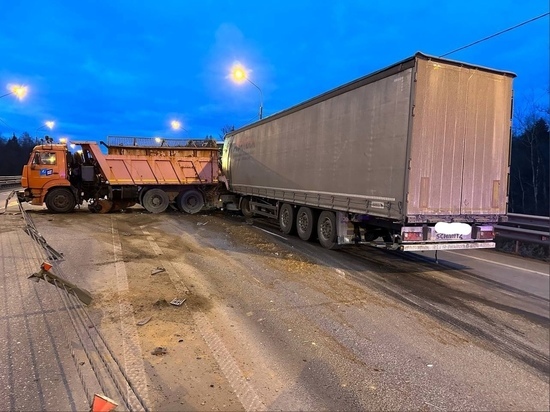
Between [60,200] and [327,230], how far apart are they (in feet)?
40.0

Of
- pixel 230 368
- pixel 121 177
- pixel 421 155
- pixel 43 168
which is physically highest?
pixel 421 155

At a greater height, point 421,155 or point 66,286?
point 421,155

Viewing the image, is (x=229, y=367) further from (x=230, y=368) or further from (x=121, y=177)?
(x=121, y=177)

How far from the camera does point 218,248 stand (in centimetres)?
927

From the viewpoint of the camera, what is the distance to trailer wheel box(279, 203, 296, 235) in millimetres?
11406

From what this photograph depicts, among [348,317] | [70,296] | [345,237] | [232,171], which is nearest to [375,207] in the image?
[345,237]

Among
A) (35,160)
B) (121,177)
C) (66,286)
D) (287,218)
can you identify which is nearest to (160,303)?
(66,286)

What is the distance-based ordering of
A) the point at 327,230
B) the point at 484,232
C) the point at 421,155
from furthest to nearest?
the point at 327,230, the point at 484,232, the point at 421,155

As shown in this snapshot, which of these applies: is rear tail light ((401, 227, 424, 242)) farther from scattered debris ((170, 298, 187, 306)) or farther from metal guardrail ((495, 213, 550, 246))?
scattered debris ((170, 298, 187, 306))

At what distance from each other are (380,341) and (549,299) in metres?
1.69

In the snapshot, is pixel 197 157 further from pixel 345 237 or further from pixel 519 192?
pixel 519 192

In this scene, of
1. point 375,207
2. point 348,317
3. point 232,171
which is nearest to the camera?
point 348,317

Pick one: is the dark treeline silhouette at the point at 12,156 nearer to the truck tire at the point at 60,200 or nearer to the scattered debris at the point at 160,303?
the truck tire at the point at 60,200

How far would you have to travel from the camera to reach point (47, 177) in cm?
1600
